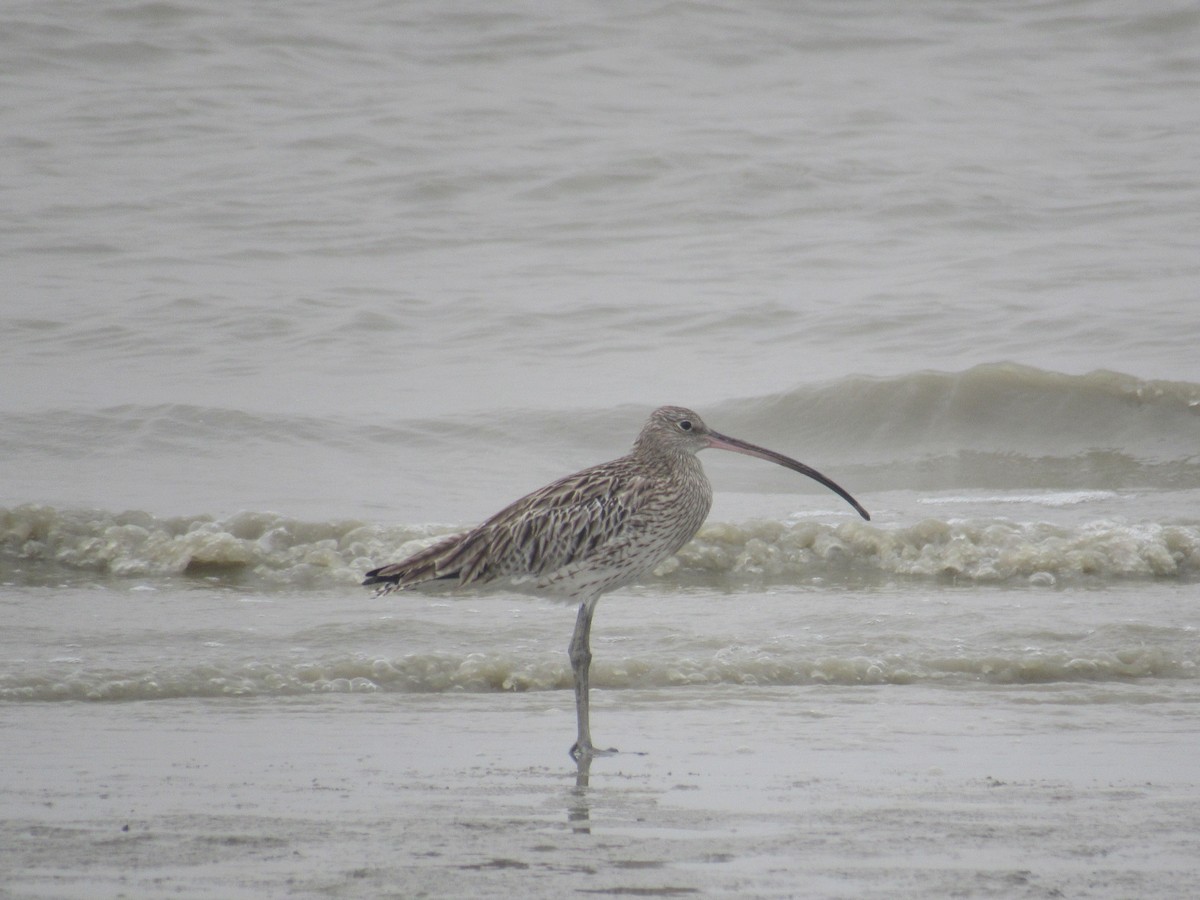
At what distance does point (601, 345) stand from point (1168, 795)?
35.1 ft

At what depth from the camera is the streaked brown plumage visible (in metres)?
6.54

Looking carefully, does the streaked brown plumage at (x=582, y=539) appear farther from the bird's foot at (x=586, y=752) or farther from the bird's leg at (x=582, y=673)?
the bird's foot at (x=586, y=752)

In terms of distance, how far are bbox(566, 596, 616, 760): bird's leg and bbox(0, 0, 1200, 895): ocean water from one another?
0.42m

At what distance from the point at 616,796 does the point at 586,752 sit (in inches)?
25.7

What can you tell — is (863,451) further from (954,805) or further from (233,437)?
(954,805)

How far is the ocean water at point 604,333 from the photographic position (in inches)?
308

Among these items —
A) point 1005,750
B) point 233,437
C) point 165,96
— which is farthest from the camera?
point 165,96

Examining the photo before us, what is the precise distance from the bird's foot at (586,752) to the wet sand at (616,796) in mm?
64

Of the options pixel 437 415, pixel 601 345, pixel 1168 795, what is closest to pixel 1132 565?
pixel 1168 795

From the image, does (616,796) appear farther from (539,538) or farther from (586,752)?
(539,538)

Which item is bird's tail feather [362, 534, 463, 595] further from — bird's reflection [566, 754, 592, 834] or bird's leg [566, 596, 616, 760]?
bird's reflection [566, 754, 592, 834]

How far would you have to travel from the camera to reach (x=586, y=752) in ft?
19.1

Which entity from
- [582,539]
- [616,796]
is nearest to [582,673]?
[582,539]

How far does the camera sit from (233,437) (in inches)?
497
